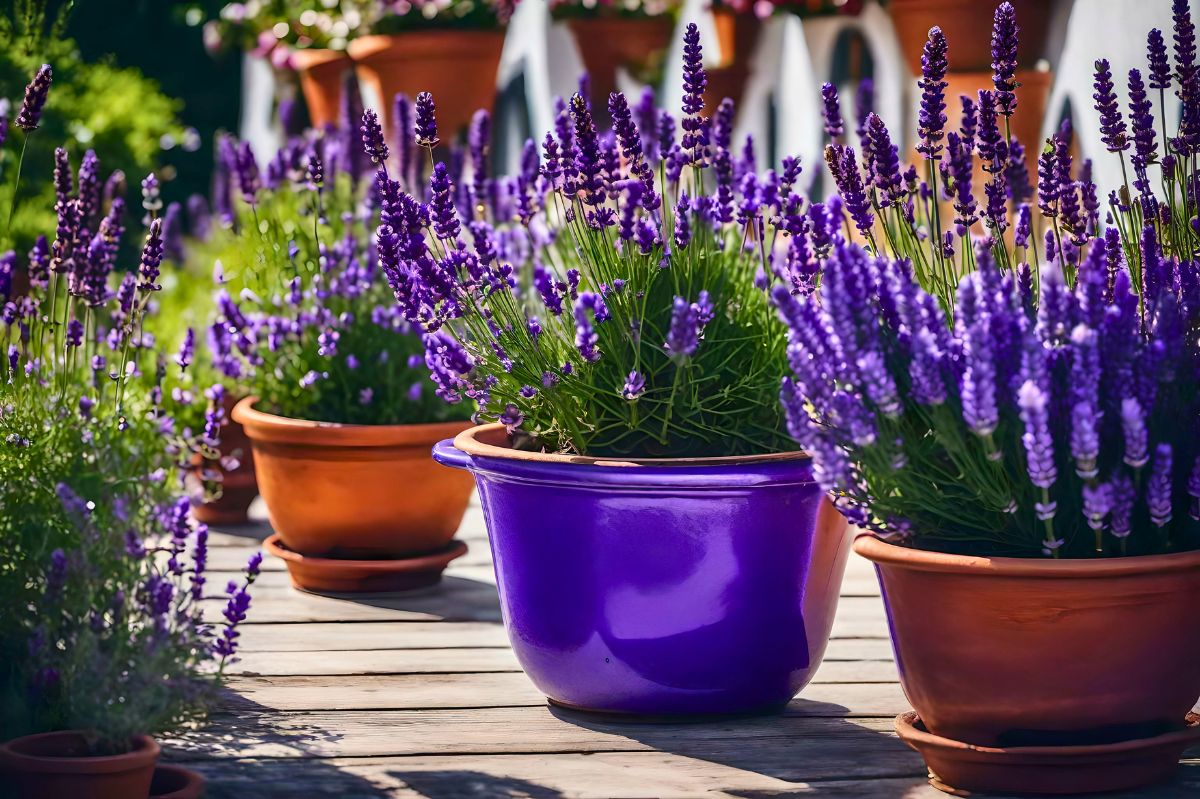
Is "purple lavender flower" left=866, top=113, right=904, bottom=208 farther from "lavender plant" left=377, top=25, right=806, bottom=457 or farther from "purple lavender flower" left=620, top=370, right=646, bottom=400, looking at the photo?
"purple lavender flower" left=620, top=370, right=646, bottom=400

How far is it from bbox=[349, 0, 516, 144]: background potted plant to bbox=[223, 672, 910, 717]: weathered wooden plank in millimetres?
2871

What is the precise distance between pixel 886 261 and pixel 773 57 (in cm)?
285

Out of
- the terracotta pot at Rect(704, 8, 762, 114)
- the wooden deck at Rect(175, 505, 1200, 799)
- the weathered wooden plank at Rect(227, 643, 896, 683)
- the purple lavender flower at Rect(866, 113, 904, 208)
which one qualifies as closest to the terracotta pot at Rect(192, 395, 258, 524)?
the wooden deck at Rect(175, 505, 1200, 799)

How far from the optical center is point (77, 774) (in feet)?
6.05

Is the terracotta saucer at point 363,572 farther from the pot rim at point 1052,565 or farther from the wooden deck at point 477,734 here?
the pot rim at point 1052,565

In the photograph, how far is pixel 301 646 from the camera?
283 cm

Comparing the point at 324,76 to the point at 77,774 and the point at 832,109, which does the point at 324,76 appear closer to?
the point at 832,109

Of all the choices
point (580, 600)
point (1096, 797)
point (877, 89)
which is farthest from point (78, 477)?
point (877, 89)

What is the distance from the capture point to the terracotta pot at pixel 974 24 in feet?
11.3

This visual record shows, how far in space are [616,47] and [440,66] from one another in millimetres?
555

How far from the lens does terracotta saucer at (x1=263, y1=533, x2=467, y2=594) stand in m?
3.20

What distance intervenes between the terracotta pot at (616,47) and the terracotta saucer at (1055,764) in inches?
129

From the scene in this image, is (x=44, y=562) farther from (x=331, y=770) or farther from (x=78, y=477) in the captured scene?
(x=331, y=770)

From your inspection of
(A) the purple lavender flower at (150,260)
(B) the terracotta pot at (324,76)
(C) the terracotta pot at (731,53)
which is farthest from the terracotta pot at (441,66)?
(A) the purple lavender flower at (150,260)
